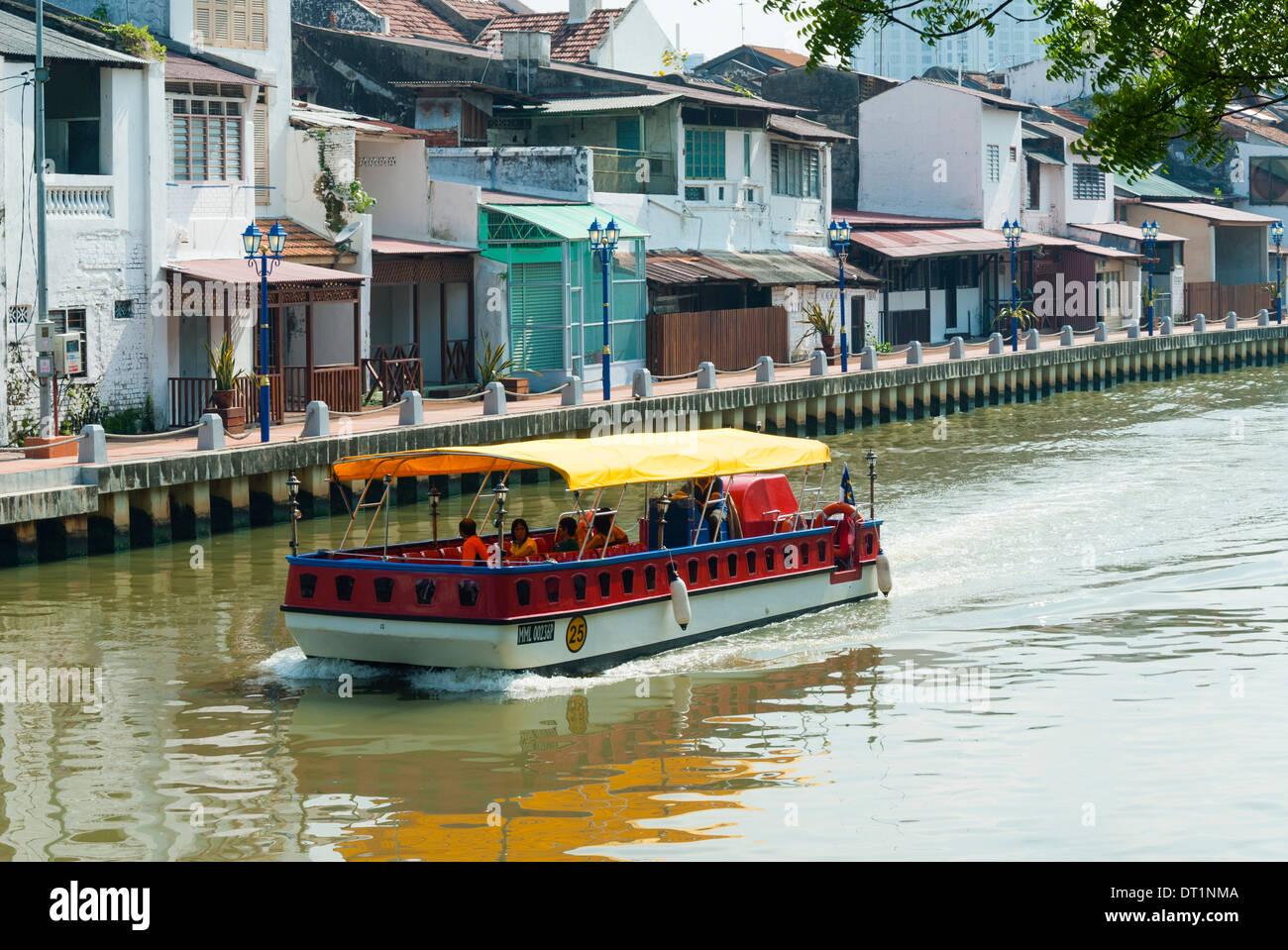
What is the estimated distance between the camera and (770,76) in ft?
231

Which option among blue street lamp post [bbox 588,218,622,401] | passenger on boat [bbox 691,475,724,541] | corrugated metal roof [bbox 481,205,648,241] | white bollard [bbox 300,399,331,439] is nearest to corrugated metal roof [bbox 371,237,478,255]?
corrugated metal roof [bbox 481,205,648,241]

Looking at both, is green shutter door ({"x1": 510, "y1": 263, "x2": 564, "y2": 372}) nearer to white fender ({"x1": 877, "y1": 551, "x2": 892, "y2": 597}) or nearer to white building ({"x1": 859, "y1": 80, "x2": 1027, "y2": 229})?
white fender ({"x1": 877, "y1": 551, "x2": 892, "y2": 597})

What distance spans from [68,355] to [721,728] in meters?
18.2

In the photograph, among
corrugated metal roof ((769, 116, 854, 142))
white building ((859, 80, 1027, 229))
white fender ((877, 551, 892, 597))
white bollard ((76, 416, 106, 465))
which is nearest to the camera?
white fender ((877, 551, 892, 597))

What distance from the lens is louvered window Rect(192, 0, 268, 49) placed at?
3862cm

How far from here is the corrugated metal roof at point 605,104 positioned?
1953 inches

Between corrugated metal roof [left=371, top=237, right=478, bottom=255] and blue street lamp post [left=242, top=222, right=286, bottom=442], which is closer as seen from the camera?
blue street lamp post [left=242, top=222, right=286, bottom=442]

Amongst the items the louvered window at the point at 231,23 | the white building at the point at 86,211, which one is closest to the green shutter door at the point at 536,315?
the louvered window at the point at 231,23

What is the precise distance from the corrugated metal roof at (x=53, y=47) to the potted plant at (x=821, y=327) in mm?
23072

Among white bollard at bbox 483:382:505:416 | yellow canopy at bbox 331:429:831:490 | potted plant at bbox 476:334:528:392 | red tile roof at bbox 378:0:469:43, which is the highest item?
red tile roof at bbox 378:0:469:43

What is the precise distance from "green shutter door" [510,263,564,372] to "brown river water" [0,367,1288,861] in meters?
15.4

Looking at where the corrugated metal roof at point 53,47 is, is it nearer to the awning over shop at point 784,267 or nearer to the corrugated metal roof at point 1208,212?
the awning over shop at point 784,267

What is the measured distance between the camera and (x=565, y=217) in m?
45.6

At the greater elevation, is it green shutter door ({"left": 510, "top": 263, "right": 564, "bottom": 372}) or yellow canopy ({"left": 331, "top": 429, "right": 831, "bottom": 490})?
green shutter door ({"left": 510, "top": 263, "right": 564, "bottom": 372})
